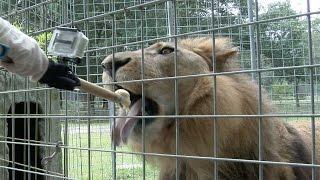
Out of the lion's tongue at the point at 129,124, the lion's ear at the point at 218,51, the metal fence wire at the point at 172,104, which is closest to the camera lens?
the metal fence wire at the point at 172,104

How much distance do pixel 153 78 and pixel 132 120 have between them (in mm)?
229

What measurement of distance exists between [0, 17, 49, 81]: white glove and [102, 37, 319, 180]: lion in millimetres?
699

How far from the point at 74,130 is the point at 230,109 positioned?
10.0 feet

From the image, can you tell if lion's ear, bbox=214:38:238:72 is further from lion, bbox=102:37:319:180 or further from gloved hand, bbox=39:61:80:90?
gloved hand, bbox=39:61:80:90

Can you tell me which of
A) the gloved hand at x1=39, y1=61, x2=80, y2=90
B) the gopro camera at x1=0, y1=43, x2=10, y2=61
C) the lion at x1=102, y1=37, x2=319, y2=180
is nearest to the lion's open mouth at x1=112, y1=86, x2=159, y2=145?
the lion at x1=102, y1=37, x2=319, y2=180

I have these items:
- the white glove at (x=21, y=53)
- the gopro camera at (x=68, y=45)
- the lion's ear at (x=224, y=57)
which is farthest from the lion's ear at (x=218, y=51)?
the white glove at (x=21, y=53)

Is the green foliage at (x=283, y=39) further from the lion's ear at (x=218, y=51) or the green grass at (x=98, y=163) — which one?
the green grass at (x=98, y=163)

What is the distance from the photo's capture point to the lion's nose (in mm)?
2304

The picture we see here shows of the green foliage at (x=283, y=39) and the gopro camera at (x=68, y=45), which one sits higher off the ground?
the green foliage at (x=283, y=39)

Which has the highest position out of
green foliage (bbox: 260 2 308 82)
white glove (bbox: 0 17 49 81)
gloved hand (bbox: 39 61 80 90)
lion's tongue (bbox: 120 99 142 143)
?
green foliage (bbox: 260 2 308 82)

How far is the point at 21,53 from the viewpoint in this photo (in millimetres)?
1489

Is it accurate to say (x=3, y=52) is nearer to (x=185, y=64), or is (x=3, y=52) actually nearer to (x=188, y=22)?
(x=185, y=64)

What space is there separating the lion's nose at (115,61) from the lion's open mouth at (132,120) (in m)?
0.14

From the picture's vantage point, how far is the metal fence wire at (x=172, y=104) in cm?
186
